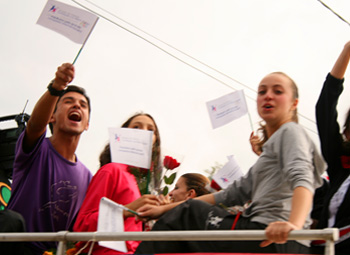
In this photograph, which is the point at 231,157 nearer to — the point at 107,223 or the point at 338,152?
the point at 338,152

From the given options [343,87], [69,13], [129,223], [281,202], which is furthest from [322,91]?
[69,13]

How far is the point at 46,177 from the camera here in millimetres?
3289

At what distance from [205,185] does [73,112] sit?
1.13 meters

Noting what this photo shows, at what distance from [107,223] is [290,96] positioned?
46.2 inches

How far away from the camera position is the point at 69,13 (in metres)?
3.44

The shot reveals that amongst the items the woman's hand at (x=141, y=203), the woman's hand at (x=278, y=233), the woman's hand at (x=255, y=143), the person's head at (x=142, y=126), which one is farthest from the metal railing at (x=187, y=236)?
the woman's hand at (x=255, y=143)

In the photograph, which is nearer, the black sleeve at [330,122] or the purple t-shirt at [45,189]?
the black sleeve at [330,122]

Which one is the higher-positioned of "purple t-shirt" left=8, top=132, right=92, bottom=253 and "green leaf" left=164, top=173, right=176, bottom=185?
"green leaf" left=164, top=173, right=176, bottom=185

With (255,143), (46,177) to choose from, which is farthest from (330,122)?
(46,177)

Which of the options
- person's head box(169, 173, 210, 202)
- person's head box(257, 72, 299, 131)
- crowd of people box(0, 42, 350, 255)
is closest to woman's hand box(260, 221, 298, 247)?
crowd of people box(0, 42, 350, 255)

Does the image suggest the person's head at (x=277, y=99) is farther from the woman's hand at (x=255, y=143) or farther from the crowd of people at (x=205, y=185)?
the woman's hand at (x=255, y=143)

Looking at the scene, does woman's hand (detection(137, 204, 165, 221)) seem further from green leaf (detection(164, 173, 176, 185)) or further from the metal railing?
green leaf (detection(164, 173, 176, 185))

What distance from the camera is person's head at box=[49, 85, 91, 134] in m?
3.62

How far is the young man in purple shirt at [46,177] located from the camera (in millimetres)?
3170
